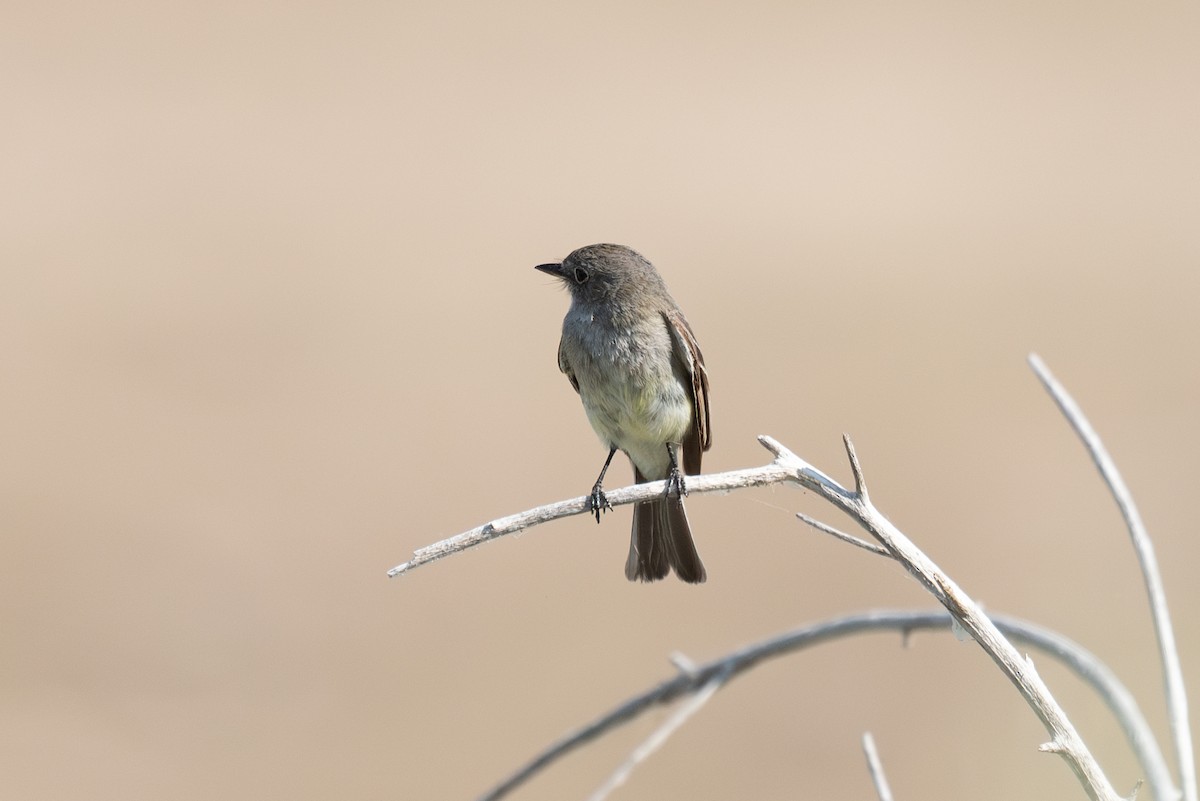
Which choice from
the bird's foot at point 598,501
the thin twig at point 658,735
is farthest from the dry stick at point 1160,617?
the bird's foot at point 598,501

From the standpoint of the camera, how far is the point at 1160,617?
191 centimetres

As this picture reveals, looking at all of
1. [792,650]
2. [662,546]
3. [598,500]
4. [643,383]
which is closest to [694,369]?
[643,383]

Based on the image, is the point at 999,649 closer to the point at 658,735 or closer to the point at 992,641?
the point at 992,641

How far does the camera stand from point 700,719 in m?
8.98

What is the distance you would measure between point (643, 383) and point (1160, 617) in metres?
3.07

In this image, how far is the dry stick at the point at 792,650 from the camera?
6.66 ft

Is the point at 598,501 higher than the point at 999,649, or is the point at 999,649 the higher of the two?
the point at 598,501

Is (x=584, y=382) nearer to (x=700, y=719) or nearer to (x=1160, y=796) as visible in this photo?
(x=1160, y=796)

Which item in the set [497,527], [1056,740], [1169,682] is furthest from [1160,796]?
[497,527]

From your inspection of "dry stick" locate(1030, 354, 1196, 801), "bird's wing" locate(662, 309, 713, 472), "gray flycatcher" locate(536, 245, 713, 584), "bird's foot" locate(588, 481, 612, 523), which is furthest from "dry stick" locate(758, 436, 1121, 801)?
"bird's wing" locate(662, 309, 713, 472)

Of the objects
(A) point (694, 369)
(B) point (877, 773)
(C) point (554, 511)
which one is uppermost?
(A) point (694, 369)

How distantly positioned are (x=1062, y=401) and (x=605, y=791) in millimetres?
1058

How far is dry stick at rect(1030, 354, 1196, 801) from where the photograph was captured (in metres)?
1.74

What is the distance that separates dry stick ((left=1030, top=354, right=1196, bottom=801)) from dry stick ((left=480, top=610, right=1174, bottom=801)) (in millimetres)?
83
